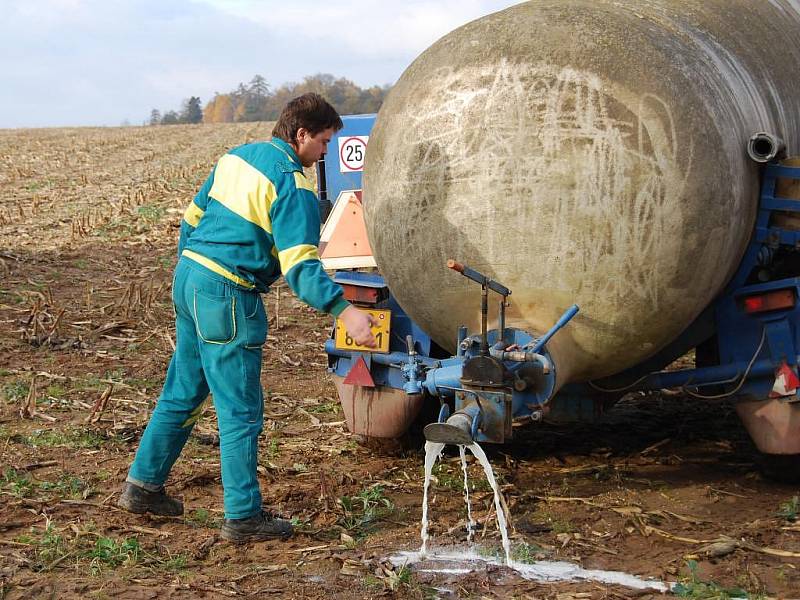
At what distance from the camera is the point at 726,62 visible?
4.67 meters

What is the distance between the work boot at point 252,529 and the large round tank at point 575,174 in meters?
1.15

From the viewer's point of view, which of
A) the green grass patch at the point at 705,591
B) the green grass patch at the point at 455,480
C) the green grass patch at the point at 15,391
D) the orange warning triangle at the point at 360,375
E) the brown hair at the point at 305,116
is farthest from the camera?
the green grass patch at the point at 15,391

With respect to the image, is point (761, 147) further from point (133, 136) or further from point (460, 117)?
point (133, 136)

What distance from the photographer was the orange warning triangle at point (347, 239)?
5.30 m

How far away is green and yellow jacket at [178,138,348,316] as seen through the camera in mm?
4234

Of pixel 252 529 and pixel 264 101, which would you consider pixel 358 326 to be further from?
pixel 264 101

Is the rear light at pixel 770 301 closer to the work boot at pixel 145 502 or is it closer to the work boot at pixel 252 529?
the work boot at pixel 252 529

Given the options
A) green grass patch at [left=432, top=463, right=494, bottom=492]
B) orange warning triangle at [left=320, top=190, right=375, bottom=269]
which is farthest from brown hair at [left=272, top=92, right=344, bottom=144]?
green grass patch at [left=432, top=463, right=494, bottom=492]

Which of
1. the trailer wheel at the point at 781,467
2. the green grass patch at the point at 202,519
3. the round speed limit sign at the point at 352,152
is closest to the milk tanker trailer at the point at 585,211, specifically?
the trailer wheel at the point at 781,467

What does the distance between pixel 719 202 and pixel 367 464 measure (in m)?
2.40

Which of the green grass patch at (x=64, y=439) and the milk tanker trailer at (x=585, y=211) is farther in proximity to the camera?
the green grass patch at (x=64, y=439)

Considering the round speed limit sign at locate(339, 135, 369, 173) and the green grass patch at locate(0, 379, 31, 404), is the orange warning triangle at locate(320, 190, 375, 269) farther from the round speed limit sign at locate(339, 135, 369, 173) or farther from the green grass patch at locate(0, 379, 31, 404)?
the green grass patch at locate(0, 379, 31, 404)

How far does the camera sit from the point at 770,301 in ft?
15.5

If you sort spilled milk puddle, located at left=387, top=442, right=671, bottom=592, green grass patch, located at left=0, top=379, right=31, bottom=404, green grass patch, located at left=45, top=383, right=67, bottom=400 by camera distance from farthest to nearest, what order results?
green grass patch, located at left=45, top=383, right=67, bottom=400 → green grass patch, located at left=0, top=379, right=31, bottom=404 → spilled milk puddle, located at left=387, top=442, right=671, bottom=592
